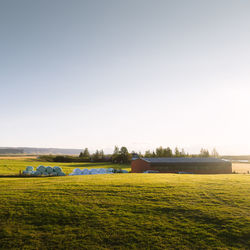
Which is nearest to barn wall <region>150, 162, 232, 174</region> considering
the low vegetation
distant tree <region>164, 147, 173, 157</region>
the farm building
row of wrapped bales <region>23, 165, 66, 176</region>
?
the farm building

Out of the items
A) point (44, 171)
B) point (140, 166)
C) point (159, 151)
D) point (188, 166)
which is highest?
point (159, 151)

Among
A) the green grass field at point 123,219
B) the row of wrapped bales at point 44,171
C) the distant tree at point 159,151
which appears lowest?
the row of wrapped bales at point 44,171

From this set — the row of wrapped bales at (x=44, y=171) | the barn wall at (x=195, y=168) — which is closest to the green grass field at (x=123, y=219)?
the row of wrapped bales at (x=44, y=171)

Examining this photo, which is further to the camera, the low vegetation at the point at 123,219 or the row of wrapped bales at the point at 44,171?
the row of wrapped bales at the point at 44,171

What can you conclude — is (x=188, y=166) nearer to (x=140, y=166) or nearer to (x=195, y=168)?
(x=195, y=168)

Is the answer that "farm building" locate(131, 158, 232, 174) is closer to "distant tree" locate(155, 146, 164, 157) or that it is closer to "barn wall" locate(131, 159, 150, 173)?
"barn wall" locate(131, 159, 150, 173)

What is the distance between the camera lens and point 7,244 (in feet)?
34.1

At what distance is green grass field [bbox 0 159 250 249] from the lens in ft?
35.1

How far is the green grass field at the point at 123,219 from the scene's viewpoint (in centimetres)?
1070

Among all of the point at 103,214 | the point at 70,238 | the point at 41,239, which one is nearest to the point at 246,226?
the point at 103,214

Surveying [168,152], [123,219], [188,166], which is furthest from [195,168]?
[168,152]

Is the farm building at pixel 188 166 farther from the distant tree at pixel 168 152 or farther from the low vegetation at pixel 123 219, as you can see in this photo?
the distant tree at pixel 168 152

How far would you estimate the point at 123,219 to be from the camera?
13023mm

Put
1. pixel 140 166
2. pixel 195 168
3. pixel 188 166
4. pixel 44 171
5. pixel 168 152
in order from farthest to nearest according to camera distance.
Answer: pixel 168 152 < pixel 140 166 < pixel 195 168 < pixel 188 166 < pixel 44 171
